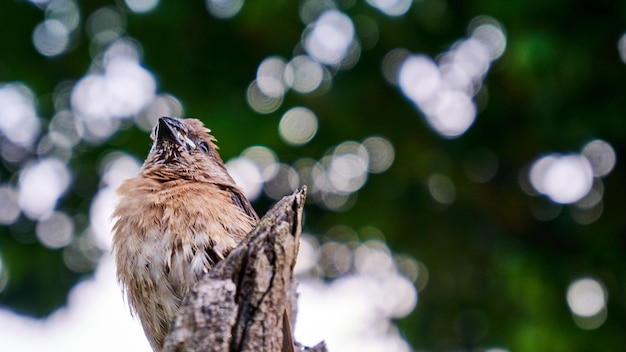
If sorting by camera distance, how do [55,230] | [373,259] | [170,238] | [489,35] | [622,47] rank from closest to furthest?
[170,238] → [622,47] → [489,35] → [55,230] → [373,259]

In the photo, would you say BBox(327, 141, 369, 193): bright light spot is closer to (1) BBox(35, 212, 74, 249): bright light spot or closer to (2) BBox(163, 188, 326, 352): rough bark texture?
(1) BBox(35, 212, 74, 249): bright light spot

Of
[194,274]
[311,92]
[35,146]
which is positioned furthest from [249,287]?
[35,146]

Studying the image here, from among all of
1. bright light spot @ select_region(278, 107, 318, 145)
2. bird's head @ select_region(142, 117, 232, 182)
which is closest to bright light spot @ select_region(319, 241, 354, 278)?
bright light spot @ select_region(278, 107, 318, 145)

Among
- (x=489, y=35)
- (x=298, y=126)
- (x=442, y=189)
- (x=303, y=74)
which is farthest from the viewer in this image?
(x=442, y=189)

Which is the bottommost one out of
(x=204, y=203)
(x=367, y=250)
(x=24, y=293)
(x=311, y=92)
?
(x=204, y=203)

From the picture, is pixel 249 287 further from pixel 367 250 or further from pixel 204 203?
pixel 367 250

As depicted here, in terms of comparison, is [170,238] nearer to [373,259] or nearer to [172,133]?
[172,133]

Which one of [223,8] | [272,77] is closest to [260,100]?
[272,77]

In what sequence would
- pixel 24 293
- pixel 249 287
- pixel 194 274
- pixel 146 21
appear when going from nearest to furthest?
pixel 249 287
pixel 194 274
pixel 146 21
pixel 24 293
